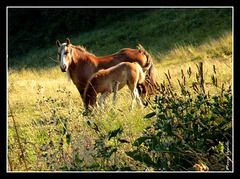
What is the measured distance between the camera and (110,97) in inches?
292

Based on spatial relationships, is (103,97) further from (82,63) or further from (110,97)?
(82,63)

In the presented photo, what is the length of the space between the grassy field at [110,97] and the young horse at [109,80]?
35cm

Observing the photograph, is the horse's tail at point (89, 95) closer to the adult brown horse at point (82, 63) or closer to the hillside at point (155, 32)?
the adult brown horse at point (82, 63)

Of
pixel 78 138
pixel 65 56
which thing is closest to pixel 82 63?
pixel 65 56

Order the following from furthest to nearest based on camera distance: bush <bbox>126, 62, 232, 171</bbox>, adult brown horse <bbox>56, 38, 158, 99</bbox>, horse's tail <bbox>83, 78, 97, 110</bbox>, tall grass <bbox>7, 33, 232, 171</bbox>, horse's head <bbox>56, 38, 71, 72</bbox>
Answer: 1. adult brown horse <bbox>56, 38, 158, 99</bbox>
2. horse's head <bbox>56, 38, 71, 72</bbox>
3. horse's tail <bbox>83, 78, 97, 110</bbox>
4. tall grass <bbox>7, 33, 232, 171</bbox>
5. bush <bbox>126, 62, 232, 171</bbox>

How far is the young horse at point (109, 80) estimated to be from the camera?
20.5 feet

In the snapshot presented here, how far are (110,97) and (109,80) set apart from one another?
3.16 ft

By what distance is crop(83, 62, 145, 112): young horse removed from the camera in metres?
6.26

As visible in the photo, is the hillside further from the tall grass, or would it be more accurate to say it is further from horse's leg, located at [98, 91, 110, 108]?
the tall grass

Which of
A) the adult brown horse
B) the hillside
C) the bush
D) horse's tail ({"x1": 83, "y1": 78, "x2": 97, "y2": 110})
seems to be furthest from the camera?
the hillside

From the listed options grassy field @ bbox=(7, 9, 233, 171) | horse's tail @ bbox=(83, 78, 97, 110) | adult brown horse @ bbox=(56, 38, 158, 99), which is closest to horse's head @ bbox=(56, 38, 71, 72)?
adult brown horse @ bbox=(56, 38, 158, 99)

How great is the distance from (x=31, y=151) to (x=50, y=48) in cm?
2405

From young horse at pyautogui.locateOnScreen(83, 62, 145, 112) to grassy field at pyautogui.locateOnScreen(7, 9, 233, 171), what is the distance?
0.35 meters
